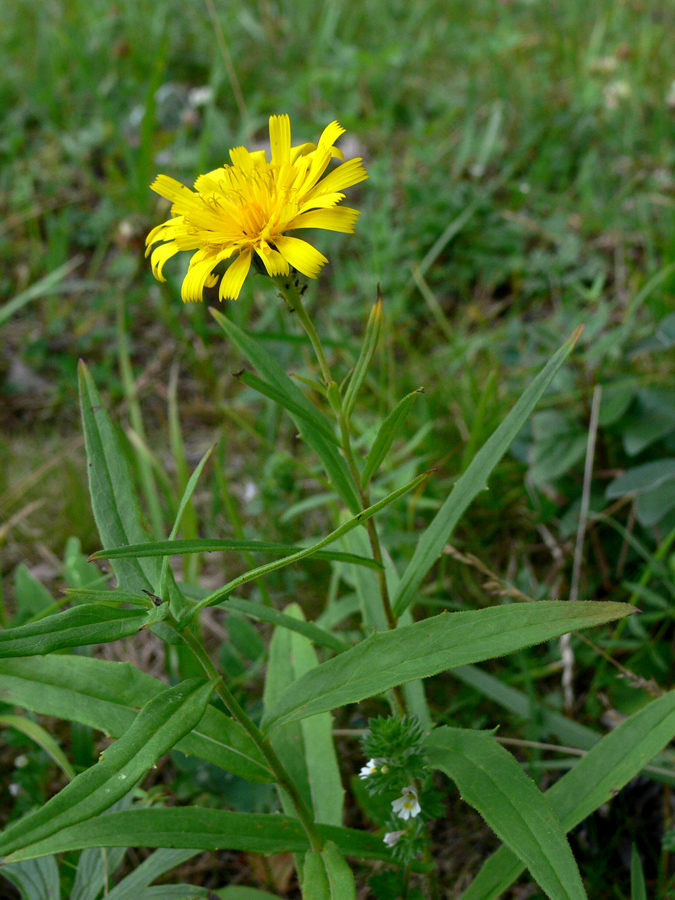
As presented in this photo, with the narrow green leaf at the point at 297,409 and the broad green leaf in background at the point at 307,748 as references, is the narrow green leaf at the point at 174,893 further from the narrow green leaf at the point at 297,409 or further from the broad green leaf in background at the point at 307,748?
the narrow green leaf at the point at 297,409

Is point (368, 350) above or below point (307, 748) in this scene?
above

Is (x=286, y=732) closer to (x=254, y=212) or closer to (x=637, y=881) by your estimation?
(x=637, y=881)

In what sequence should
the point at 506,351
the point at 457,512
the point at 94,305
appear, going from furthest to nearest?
1. the point at 94,305
2. the point at 506,351
3. the point at 457,512

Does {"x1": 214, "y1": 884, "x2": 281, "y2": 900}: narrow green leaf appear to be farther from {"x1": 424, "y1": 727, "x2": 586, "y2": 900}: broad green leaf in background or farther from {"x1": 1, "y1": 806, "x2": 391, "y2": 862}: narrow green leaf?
{"x1": 424, "y1": 727, "x2": 586, "y2": 900}: broad green leaf in background

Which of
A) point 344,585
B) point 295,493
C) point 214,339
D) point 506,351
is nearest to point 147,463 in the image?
point 295,493

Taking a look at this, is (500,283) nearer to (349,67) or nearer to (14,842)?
(349,67)

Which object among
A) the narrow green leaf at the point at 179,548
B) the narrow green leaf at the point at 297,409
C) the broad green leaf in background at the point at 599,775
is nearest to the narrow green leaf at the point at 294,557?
the narrow green leaf at the point at 179,548

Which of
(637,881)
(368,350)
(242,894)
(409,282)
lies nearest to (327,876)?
(242,894)
